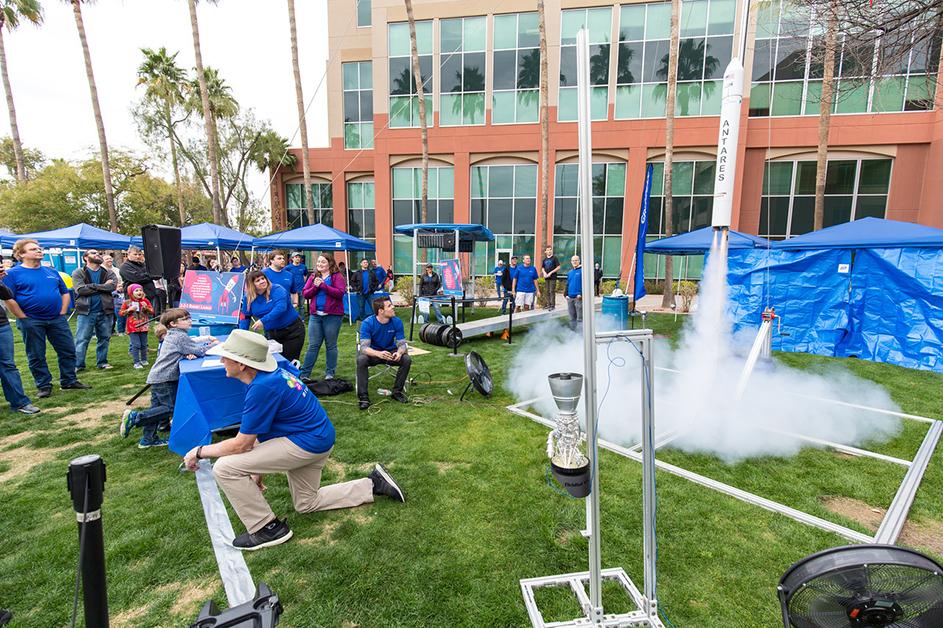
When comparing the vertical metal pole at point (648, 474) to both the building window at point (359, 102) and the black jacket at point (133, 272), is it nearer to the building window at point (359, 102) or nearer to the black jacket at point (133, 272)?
the black jacket at point (133, 272)

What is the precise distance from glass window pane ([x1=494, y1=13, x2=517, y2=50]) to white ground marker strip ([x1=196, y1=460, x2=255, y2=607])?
77.0 ft

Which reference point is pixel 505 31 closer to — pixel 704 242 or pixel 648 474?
pixel 704 242

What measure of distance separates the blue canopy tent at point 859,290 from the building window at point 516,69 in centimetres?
1475

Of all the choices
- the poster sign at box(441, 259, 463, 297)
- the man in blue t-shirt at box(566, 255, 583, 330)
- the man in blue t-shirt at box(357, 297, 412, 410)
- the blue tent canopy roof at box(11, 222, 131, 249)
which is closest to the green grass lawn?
the man in blue t-shirt at box(357, 297, 412, 410)

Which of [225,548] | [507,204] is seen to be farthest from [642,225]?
[507,204]

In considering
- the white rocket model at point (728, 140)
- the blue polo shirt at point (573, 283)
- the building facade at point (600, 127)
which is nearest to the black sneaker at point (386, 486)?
the white rocket model at point (728, 140)

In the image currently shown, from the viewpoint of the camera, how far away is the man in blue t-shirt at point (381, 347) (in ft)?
19.4

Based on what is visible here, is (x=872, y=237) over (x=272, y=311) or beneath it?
over

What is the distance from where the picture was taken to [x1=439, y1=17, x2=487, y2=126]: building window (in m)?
21.7

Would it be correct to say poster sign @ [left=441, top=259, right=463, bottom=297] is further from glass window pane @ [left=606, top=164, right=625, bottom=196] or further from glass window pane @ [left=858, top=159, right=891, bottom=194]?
glass window pane @ [left=858, top=159, right=891, bottom=194]

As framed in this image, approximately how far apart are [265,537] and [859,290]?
1177cm

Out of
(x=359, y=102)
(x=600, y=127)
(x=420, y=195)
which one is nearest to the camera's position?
(x=600, y=127)

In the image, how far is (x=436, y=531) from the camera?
3.24 m

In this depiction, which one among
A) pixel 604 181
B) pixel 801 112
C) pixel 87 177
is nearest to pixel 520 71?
pixel 604 181
